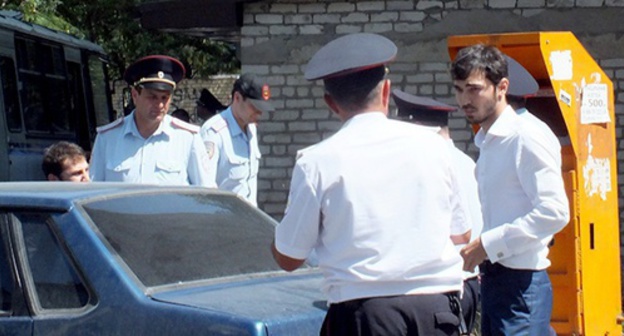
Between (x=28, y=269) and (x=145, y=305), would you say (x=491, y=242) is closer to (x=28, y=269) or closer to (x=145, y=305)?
(x=145, y=305)

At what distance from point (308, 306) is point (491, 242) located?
784mm

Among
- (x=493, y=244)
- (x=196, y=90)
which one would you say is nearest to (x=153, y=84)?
(x=493, y=244)

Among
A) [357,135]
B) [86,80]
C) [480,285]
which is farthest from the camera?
[86,80]

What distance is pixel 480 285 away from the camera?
4.88 meters

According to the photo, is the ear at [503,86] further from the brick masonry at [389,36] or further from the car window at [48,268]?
the brick masonry at [389,36]

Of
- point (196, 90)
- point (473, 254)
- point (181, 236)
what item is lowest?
point (196, 90)

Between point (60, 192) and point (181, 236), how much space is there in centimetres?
50

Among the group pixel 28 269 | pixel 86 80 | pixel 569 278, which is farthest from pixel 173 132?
pixel 86 80

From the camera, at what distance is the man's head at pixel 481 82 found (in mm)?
4633

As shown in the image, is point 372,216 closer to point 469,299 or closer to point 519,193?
point 519,193

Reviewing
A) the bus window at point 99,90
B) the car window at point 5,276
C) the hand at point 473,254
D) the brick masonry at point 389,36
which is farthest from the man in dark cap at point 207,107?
the hand at point 473,254

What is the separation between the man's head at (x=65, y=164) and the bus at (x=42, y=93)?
16.5 feet

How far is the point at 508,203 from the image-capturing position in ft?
15.0

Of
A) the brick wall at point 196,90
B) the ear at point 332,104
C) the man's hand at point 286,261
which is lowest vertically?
the brick wall at point 196,90
